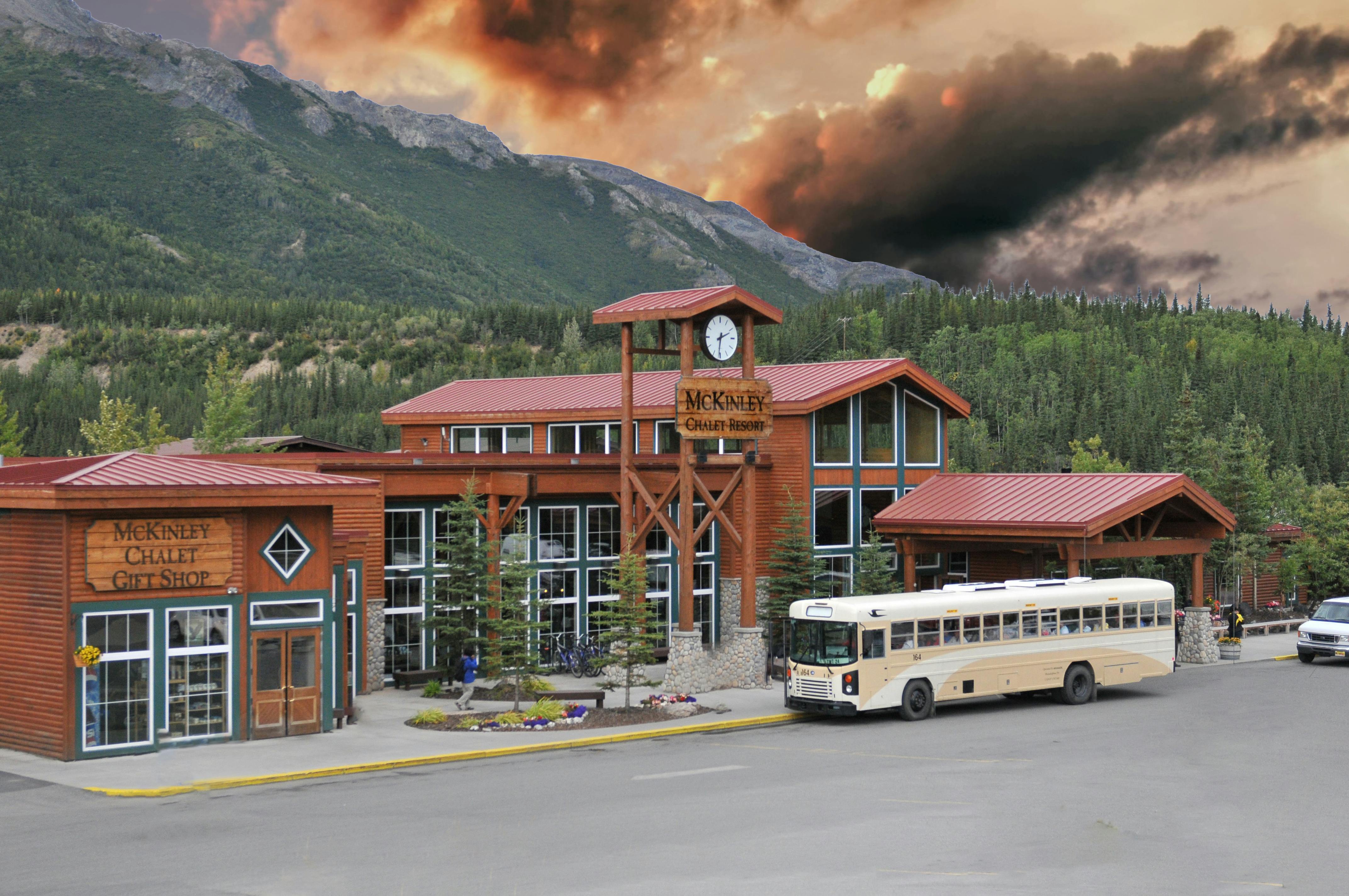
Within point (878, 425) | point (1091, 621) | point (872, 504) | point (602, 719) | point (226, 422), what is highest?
point (226, 422)

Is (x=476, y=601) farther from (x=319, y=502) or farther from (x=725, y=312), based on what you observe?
(x=725, y=312)

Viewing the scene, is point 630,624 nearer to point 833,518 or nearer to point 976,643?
point 976,643

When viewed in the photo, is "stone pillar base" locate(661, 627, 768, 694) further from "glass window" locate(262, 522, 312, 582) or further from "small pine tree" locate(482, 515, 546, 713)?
"glass window" locate(262, 522, 312, 582)

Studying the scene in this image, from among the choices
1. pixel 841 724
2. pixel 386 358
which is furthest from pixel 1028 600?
pixel 386 358

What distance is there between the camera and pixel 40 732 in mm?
23984

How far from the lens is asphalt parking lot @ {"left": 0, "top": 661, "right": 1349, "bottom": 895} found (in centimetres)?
1534

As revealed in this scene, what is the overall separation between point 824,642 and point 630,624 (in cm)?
425

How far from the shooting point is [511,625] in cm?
2878

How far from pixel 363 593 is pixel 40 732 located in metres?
9.57

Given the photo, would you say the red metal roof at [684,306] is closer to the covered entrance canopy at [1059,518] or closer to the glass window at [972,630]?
the covered entrance canopy at [1059,518]

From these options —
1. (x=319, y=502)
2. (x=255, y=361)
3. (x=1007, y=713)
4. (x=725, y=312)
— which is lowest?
(x=1007, y=713)

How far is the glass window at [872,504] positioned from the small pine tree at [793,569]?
361 centimetres

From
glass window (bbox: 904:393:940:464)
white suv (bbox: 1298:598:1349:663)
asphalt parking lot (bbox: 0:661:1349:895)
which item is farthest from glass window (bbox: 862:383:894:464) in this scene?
asphalt parking lot (bbox: 0:661:1349:895)

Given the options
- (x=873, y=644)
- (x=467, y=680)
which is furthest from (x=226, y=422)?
(x=873, y=644)
